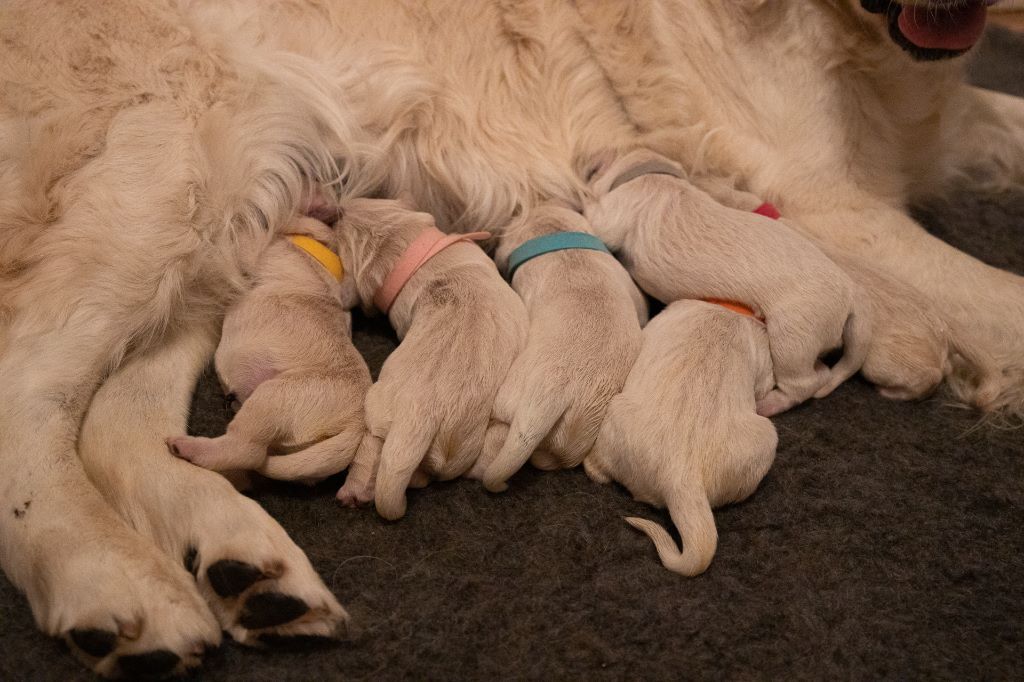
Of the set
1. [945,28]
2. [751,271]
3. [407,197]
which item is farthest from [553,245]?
[945,28]

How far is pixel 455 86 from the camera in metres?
2.08

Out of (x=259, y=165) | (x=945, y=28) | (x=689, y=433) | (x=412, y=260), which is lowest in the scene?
A: (x=689, y=433)

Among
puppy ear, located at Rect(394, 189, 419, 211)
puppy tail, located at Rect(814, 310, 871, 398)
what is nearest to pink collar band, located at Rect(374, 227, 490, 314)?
puppy ear, located at Rect(394, 189, 419, 211)

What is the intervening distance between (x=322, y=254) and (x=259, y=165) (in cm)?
24

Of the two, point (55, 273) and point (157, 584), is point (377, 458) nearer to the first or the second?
point (157, 584)

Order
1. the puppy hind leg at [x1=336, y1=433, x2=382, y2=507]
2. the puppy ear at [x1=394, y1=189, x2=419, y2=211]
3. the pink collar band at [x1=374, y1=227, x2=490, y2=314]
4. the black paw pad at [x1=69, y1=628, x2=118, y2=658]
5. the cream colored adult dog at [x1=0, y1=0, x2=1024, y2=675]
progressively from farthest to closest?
the puppy ear at [x1=394, y1=189, x2=419, y2=211]
the pink collar band at [x1=374, y1=227, x2=490, y2=314]
the puppy hind leg at [x1=336, y1=433, x2=382, y2=507]
the cream colored adult dog at [x1=0, y1=0, x2=1024, y2=675]
the black paw pad at [x1=69, y1=628, x2=118, y2=658]

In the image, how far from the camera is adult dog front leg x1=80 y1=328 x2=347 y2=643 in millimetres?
1308

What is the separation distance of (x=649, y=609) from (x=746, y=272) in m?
0.64

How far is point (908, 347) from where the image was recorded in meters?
1.76

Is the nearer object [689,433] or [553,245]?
[689,433]

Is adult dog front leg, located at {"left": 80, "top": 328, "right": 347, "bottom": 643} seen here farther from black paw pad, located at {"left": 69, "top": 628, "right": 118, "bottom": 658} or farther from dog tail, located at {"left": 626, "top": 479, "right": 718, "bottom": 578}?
dog tail, located at {"left": 626, "top": 479, "right": 718, "bottom": 578}

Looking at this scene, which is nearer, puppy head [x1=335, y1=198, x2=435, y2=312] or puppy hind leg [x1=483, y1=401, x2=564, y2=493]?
puppy hind leg [x1=483, y1=401, x2=564, y2=493]

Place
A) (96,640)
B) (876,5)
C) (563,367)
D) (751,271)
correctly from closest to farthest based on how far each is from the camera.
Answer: (96,640), (563,367), (751,271), (876,5)

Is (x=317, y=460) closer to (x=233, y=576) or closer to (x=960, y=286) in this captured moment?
(x=233, y=576)
